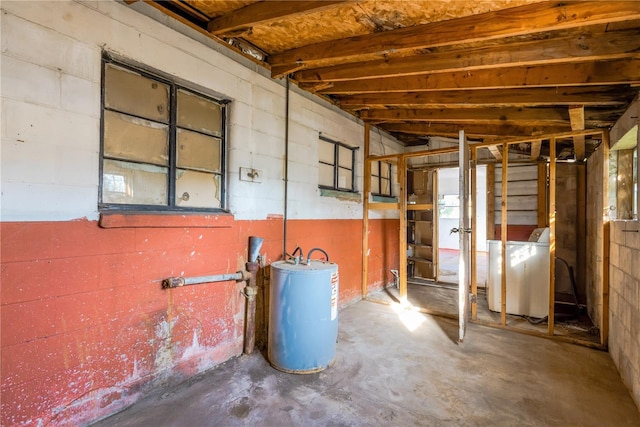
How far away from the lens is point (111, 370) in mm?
1898

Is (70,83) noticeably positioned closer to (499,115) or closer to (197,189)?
(197,189)

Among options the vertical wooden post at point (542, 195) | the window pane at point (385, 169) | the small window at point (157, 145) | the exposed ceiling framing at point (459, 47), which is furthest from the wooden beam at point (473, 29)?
the vertical wooden post at point (542, 195)

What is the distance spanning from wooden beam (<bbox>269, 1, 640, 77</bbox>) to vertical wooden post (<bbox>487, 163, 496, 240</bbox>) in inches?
142

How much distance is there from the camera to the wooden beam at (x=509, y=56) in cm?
203

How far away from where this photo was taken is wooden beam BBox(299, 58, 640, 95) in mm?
2244

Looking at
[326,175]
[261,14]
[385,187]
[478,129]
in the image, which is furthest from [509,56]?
[385,187]

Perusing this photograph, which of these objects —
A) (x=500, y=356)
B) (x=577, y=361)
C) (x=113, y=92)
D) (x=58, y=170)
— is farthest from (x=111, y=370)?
(x=577, y=361)

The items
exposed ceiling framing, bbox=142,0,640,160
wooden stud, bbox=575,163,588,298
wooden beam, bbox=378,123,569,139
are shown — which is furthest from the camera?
wooden stud, bbox=575,163,588,298

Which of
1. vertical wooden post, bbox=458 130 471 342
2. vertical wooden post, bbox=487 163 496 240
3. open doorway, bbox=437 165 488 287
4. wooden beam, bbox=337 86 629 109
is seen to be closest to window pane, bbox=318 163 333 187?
wooden beam, bbox=337 86 629 109

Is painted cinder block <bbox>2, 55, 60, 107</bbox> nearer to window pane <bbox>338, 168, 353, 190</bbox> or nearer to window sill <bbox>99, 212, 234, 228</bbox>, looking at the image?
window sill <bbox>99, 212, 234, 228</bbox>

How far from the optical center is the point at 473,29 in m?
2.07

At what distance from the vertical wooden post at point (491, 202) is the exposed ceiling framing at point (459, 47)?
2015 millimetres

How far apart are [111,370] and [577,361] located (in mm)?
3652

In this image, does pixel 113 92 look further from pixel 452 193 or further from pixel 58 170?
pixel 452 193
